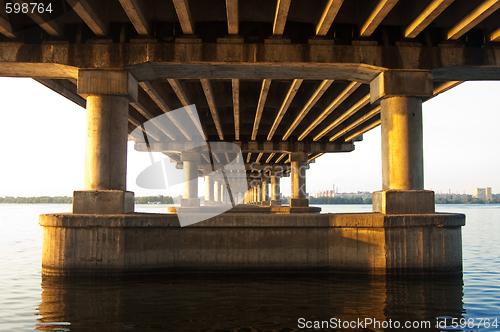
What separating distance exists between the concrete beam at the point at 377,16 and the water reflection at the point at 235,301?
7.44 meters

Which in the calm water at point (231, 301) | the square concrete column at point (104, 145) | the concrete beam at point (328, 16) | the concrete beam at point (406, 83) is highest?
the concrete beam at point (328, 16)

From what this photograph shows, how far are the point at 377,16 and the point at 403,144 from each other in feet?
13.3

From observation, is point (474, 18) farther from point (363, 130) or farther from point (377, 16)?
point (363, 130)

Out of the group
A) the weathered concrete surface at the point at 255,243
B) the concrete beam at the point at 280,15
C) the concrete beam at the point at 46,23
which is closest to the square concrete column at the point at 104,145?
the weathered concrete surface at the point at 255,243

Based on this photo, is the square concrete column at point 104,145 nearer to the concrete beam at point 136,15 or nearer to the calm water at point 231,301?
the concrete beam at point 136,15

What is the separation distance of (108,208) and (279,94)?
12.7 metres

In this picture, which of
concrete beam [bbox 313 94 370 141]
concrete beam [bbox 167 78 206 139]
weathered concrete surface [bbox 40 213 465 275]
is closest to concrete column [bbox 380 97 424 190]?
weathered concrete surface [bbox 40 213 465 275]

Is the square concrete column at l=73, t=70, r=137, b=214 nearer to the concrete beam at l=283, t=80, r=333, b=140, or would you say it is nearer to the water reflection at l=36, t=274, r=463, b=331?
the water reflection at l=36, t=274, r=463, b=331

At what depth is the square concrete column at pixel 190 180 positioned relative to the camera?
3531 centimetres

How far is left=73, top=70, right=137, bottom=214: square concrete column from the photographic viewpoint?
12.2 m

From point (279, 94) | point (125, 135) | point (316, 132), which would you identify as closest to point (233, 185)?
point (316, 132)

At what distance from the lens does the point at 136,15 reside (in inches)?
442

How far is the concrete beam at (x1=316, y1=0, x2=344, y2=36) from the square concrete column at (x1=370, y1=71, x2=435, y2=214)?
2616 millimetres

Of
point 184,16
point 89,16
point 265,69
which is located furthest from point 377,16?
point 89,16
